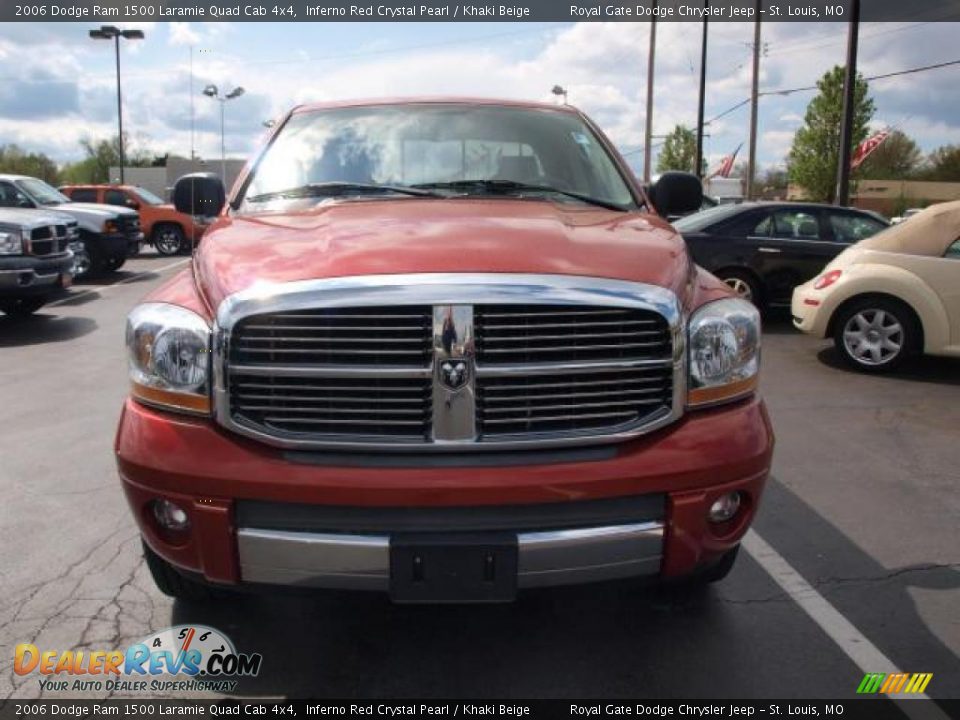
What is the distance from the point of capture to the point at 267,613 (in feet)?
10.9

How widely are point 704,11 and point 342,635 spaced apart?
30.8m

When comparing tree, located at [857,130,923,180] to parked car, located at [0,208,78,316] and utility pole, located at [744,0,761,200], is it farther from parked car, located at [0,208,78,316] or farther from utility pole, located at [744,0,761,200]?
parked car, located at [0,208,78,316]

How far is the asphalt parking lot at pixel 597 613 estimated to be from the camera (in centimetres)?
289

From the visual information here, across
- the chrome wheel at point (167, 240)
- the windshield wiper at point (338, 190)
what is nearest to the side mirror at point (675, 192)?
the windshield wiper at point (338, 190)

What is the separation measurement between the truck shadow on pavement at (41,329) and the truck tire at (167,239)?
11.6 meters

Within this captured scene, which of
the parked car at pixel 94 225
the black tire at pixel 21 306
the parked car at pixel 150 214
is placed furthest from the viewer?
the parked car at pixel 150 214

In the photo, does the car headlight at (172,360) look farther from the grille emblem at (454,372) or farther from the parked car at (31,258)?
the parked car at (31,258)

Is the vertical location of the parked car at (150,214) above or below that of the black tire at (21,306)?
above

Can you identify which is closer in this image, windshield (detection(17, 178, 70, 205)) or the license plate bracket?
the license plate bracket

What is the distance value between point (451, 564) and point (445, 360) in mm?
563

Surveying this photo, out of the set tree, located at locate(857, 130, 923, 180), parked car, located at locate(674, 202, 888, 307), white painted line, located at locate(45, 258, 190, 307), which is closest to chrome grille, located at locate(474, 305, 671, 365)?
parked car, located at locate(674, 202, 888, 307)

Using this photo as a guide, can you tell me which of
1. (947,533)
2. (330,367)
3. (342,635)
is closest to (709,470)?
(330,367)

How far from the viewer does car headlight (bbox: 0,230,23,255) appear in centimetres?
1018

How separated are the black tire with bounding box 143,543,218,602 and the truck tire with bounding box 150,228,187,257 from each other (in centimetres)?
2102
